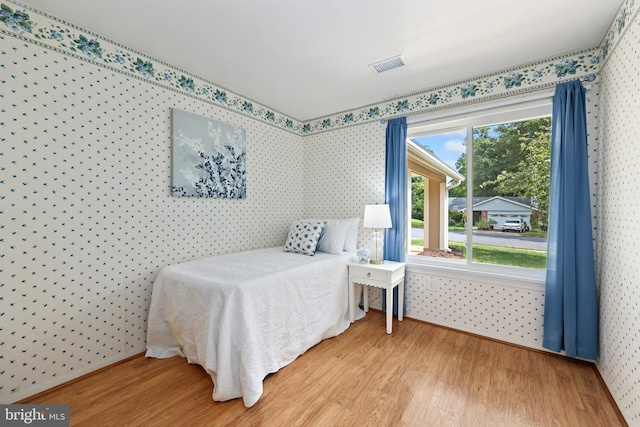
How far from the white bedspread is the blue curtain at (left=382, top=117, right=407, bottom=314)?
0.76m

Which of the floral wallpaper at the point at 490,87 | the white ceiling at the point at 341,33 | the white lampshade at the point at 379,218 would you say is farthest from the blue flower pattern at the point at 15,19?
the white lampshade at the point at 379,218

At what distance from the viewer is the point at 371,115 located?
10.6 feet

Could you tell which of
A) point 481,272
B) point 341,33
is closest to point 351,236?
point 481,272

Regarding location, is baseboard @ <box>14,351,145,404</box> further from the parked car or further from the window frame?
the parked car

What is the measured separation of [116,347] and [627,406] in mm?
3448

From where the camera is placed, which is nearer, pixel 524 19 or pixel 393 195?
pixel 524 19

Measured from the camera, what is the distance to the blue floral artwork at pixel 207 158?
7.91ft

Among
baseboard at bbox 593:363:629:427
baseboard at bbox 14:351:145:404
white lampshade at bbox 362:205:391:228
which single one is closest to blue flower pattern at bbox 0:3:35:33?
baseboard at bbox 14:351:145:404

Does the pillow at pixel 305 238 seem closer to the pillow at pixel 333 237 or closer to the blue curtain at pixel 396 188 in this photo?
the pillow at pixel 333 237

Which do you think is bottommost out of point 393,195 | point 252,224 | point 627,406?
point 627,406

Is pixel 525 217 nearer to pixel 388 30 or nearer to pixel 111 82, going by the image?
pixel 388 30

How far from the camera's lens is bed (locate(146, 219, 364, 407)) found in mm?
1664

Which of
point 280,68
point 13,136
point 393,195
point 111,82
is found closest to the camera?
point 13,136

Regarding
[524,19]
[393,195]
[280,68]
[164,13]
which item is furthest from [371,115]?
[164,13]
